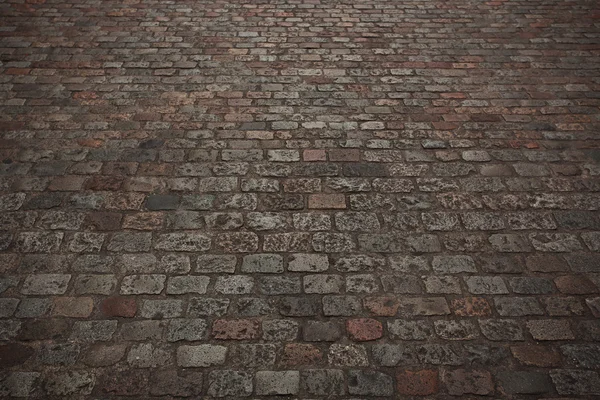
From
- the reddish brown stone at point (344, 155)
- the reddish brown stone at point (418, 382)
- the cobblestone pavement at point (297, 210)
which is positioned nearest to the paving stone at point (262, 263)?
the cobblestone pavement at point (297, 210)

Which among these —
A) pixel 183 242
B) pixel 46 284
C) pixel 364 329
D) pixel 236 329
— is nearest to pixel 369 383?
pixel 364 329

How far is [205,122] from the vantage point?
2961mm

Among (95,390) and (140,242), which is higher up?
(140,242)

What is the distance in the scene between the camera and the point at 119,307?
1.94 metres

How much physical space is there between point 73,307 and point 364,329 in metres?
1.61

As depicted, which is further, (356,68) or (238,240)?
(356,68)

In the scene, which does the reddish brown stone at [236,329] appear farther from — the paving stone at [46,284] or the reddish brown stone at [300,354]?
the paving stone at [46,284]

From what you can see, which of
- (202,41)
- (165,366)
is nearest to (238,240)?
(165,366)

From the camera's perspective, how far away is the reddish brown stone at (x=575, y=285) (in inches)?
80.1

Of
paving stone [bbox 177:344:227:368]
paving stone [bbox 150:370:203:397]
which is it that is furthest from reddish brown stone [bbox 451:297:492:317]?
paving stone [bbox 150:370:203:397]

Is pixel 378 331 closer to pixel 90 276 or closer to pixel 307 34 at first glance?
pixel 90 276

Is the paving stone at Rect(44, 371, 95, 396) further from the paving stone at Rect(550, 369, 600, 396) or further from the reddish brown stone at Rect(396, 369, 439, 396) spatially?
the paving stone at Rect(550, 369, 600, 396)

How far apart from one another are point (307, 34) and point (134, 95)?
6.49 feet

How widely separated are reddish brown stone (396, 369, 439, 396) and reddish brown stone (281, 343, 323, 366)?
16.2 inches
